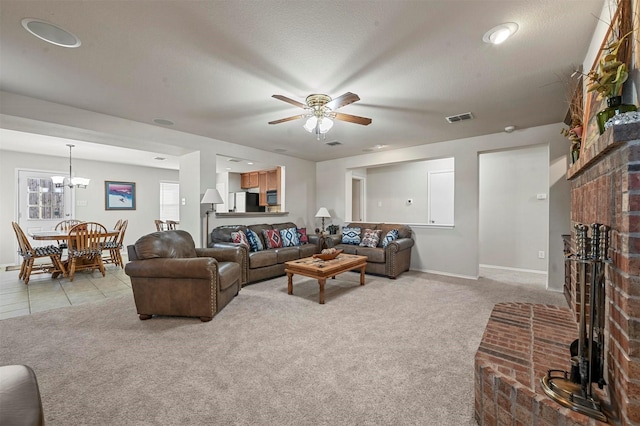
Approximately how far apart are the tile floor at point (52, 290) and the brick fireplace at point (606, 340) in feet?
14.5

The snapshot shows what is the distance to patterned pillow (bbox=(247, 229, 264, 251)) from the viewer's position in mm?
4730

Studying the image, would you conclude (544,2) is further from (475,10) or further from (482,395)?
(482,395)

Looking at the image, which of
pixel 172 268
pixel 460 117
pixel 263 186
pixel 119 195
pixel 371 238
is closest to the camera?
pixel 172 268

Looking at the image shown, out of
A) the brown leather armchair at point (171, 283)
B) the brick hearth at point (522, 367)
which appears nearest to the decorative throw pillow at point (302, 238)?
the brown leather armchair at point (171, 283)

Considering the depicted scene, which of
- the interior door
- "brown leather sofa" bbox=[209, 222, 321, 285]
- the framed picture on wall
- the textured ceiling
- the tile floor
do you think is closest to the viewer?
the textured ceiling

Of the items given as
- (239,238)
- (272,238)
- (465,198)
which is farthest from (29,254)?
(465,198)

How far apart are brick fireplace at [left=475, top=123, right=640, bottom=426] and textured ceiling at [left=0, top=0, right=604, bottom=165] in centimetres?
107

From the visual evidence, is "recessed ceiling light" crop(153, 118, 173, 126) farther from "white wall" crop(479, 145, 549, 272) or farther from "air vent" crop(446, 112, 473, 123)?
"white wall" crop(479, 145, 549, 272)

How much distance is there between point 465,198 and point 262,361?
4145mm

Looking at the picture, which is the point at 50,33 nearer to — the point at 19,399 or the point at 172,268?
the point at 172,268

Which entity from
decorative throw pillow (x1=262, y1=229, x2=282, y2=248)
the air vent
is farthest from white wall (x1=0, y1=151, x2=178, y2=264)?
the air vent

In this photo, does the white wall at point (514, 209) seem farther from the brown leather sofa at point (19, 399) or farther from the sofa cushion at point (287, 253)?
the brown leather sofa at point (19, 399)

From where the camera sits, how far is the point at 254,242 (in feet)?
15.6

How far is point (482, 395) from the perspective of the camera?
148 cm
